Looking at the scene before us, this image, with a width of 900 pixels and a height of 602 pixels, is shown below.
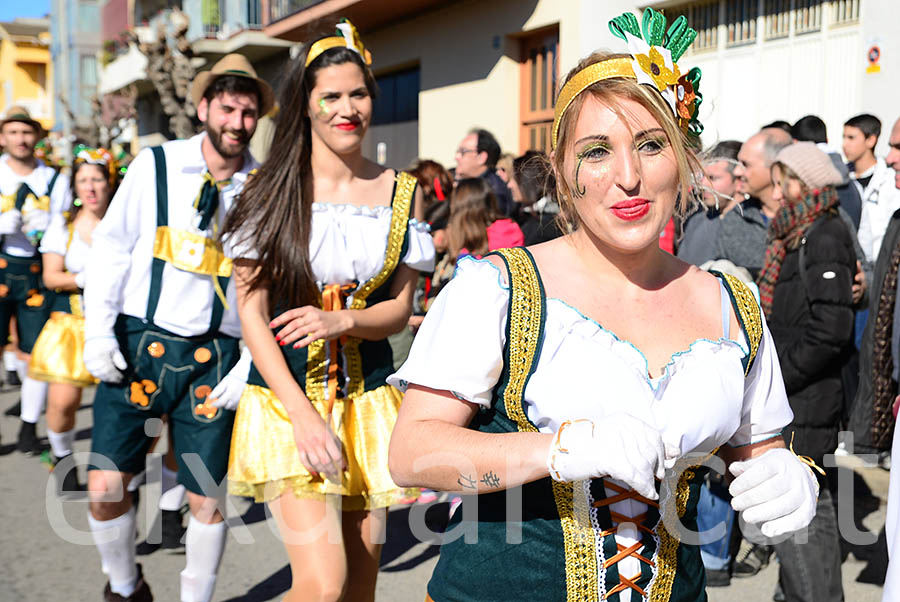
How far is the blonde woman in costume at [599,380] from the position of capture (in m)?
1.67

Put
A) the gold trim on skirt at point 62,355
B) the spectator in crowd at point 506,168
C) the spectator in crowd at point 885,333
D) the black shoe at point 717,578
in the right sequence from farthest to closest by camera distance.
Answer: the spectator in crowd at point 506,168 < the gold trim on skirt at point 62,355 < the black shoe at point 717,578 < the spectator in crowd at point 885,333

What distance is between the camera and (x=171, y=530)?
4453mm

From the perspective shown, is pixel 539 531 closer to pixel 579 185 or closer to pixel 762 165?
pixel 579 185

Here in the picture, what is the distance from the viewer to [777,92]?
863 centimetres

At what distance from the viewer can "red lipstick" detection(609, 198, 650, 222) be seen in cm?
174

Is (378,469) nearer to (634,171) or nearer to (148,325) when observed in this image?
(148,325)

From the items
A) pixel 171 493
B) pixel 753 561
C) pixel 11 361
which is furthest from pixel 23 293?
pixel 753 561

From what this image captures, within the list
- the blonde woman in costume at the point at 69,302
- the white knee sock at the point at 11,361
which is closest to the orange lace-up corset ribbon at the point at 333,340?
the blonde woman in costume at the point at 69,302

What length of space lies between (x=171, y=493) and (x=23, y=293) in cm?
296

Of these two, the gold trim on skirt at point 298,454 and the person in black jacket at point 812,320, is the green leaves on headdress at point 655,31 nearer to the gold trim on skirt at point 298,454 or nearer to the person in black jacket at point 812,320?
the gold trim on skirt at point 298,454

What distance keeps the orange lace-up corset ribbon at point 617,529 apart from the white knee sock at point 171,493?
3.19 metres

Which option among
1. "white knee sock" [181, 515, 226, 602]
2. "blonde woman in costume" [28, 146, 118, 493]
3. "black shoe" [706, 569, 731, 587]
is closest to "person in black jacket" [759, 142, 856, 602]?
"black shoe" [706, 569, 731, 587]

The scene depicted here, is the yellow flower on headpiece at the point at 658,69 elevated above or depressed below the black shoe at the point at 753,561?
above

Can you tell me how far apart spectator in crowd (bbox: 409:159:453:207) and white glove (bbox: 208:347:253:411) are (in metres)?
3.23
